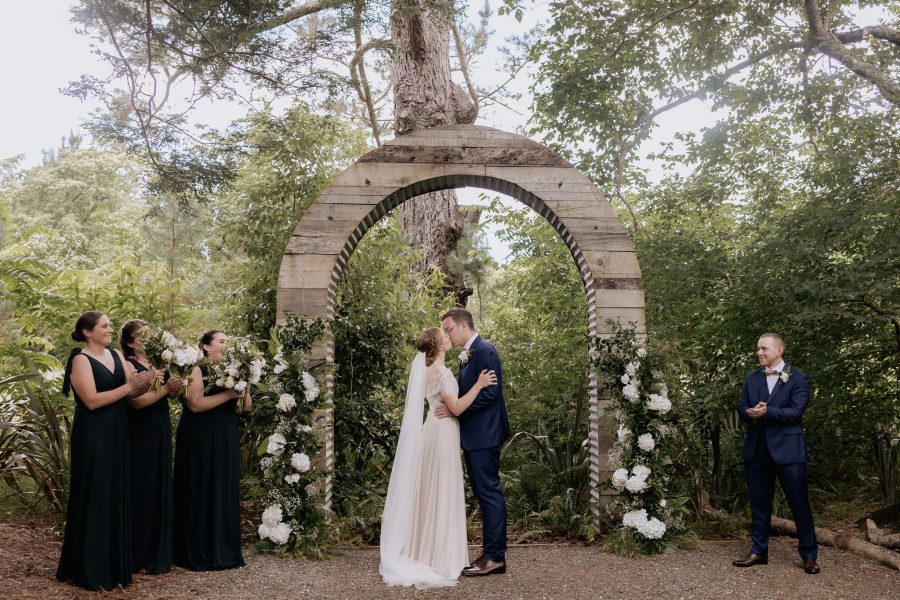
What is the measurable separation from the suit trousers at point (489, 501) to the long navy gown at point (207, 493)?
158 centimetres

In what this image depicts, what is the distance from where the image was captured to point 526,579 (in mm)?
4727

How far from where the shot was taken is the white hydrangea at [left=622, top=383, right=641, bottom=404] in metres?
5.47

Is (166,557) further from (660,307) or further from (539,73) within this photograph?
(539,73)

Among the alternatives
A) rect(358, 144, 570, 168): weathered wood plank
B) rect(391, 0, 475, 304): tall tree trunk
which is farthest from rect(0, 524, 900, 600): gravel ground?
rect(391, 0, 475, 304): tall tree trunk

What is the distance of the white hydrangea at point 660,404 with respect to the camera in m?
5.39

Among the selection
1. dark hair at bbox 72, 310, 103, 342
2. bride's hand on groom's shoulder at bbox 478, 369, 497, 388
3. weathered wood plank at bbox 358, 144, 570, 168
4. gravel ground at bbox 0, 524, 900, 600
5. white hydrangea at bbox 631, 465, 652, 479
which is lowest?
gravel ground at bbox 0, 524, 900, 600

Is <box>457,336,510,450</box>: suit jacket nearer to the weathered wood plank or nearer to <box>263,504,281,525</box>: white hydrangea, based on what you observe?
<box>263,504,281,525</box>: white hydrangea

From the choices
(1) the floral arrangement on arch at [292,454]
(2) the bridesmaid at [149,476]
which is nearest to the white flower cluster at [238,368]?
(2) the bridesmaid at [149,476]

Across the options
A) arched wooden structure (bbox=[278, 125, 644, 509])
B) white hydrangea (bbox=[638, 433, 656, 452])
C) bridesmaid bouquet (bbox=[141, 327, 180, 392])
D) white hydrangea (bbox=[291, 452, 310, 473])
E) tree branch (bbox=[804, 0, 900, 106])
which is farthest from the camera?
tree branch (bbox=[804, 0, 900, 106])

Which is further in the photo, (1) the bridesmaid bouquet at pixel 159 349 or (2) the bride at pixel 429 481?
(2) the bride at pixel 429 481

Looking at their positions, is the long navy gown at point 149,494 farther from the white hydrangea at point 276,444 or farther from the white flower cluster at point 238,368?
the white hydrangea at point 276,444

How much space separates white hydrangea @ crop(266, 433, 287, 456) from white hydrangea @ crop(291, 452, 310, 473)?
12 centimetres

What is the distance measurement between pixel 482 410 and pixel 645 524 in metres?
1.53

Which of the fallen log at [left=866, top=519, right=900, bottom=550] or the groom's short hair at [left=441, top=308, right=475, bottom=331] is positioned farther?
the fallen log at [left=866, top=519, right=900, bottom=550]
